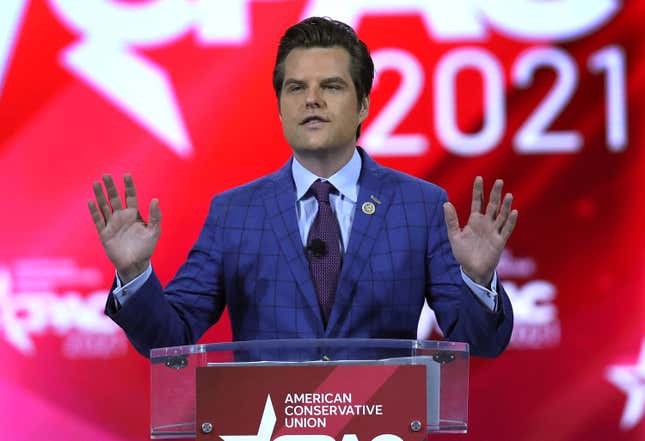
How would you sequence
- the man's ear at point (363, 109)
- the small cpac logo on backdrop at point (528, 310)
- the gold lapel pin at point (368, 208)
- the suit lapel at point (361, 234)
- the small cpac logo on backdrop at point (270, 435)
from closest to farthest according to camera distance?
the small cpac logo on backdrop at point (270, 435)
the suit lapel at point (361, 234)
the gold lapel pin at point (368, 208)
the man's ear at point (363, 109)
the small cpac logo on backdrop at point (528, 310)

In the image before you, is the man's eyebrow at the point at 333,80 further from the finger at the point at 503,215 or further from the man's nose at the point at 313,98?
the finger at the point at 503,215

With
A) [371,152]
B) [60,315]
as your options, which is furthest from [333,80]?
[60,315]

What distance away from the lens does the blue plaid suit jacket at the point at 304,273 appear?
6.88 ft

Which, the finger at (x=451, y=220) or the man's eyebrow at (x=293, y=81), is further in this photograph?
the man's eyebrow at (x=293, y=81)

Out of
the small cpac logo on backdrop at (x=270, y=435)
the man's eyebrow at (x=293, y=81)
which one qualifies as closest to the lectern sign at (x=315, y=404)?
the small cpac logo on backdrop at (x=270, y=435)

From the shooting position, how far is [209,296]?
221cm

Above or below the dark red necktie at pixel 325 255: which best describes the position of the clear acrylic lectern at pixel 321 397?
below

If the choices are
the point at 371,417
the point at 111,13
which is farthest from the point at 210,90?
the point at 371,417

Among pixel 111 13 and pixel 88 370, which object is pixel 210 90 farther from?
pixel 88 370

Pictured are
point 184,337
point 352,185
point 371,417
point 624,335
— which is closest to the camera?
point 371,417

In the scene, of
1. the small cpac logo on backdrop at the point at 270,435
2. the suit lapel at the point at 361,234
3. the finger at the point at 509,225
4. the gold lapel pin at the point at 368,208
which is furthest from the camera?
the gold lapel pin at the point at 368,208

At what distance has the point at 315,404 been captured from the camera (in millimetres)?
1464

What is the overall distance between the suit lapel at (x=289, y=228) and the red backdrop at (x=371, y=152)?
62.3 inches

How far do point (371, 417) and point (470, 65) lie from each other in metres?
2.60
